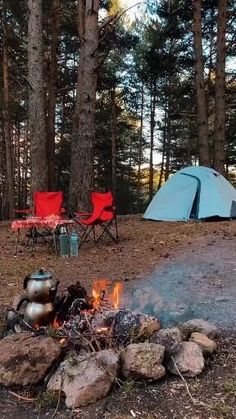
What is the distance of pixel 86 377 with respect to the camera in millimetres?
2525

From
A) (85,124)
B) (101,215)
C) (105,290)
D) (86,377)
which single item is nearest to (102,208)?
(101,215)

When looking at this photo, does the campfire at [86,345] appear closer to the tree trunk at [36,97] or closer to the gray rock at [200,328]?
the gray rock at [200,328]

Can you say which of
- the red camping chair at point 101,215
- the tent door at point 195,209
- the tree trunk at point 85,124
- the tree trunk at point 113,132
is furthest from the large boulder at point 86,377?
the tree trunk at point 113,132

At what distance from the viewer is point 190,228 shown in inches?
301

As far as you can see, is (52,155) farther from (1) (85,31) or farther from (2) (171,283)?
(2) (171,283)

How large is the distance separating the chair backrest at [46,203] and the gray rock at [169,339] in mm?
4607

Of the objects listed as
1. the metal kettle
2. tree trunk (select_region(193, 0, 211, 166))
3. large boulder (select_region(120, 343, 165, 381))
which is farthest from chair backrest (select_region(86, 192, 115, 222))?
tree trunk (select_region(193, 0, 211, 166))

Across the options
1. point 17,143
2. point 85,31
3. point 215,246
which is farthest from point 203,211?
point 17,143

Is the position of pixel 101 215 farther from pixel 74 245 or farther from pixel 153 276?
pixel 153 276

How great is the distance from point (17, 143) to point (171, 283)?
17.8m

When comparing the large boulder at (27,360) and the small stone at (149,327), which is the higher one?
the small stone at (149,327)

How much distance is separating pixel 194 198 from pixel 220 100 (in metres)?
3.41

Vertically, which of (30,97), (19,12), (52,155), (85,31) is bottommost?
(52,155)

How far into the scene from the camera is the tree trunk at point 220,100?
10.8 meters
